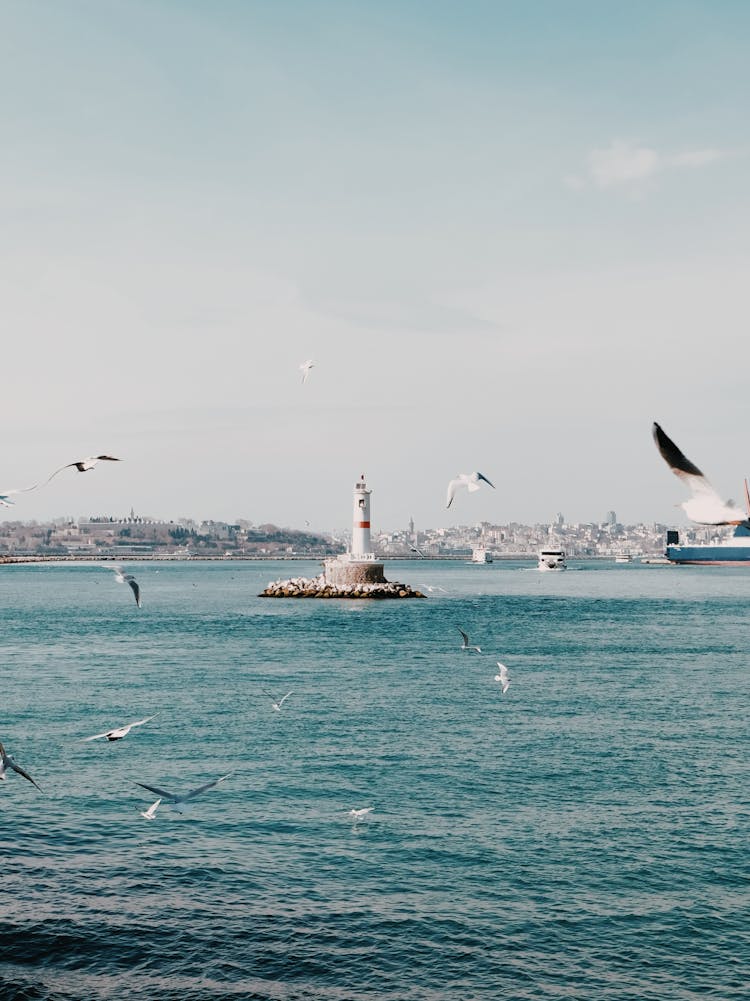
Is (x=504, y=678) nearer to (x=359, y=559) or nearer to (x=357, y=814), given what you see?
(x=357, y=814)

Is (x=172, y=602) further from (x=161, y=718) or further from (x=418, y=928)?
(x=418, y=928)

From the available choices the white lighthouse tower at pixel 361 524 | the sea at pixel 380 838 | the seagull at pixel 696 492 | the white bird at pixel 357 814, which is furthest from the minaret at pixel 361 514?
the seagull at pixel 696 492

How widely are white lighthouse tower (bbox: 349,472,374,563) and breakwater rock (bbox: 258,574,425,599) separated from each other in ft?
9.08

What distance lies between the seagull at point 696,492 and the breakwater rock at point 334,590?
86914 millimetres

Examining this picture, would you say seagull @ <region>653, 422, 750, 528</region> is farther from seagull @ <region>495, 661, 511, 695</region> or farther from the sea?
seagull @ <region>495, 661, 511, 695</region>

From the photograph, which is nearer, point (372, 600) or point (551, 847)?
point (551, 847)

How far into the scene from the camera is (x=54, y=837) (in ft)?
60.8

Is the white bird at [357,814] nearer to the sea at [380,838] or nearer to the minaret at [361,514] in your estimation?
the sea at [380,838]

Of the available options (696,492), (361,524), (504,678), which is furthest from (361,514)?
(696,492)

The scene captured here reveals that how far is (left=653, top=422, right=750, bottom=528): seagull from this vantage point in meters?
4.63

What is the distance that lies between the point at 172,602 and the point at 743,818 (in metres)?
90.0

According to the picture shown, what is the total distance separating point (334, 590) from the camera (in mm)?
93312

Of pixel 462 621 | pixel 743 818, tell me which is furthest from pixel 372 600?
pixel 743 818

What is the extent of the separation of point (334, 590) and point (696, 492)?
292ft
